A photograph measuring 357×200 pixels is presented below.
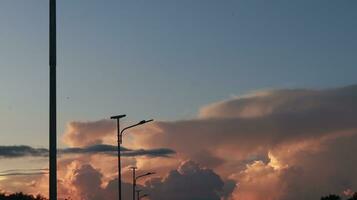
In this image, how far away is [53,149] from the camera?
66.1ft

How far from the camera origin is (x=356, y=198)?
144 metres

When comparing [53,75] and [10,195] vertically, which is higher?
[10,195]

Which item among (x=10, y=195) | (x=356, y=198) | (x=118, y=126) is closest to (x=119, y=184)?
(x=118, y=126)

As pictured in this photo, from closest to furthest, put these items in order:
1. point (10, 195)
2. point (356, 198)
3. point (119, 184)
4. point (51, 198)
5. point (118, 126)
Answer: point (51, 198)
point (118, 126)
point (119, 184)
point (10, 195)
point (356, 198)

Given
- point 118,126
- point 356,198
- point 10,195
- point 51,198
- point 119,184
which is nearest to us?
point 51,198

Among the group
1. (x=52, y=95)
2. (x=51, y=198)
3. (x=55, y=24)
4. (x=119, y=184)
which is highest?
(x=119, y=184)

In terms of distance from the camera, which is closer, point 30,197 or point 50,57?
point 50,57

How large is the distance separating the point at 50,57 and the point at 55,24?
899 mm

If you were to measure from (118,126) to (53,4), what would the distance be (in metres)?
44.1

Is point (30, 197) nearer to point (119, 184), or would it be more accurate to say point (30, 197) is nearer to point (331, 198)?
point (119, 184)

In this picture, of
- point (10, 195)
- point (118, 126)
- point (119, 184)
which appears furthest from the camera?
point (10, 195)

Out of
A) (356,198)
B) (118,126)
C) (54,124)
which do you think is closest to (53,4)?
(54,124)

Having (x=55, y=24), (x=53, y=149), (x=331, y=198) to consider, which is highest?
(x=331, y=198)

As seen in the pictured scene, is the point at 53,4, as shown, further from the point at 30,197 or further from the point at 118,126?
the point at 30,197
